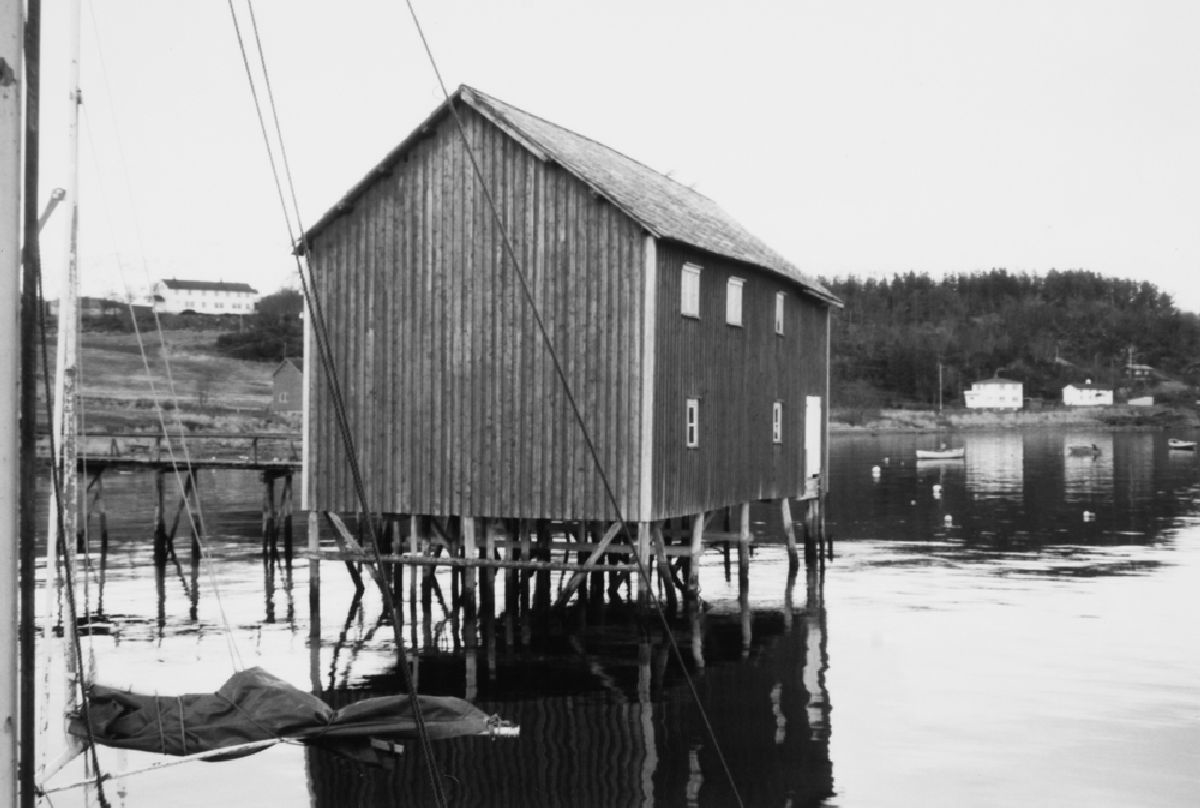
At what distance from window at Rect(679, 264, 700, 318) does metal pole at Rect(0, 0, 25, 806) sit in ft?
63.4

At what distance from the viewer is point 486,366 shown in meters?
25.2

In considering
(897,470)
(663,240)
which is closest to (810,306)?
(663,240)

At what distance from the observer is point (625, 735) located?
19.9 metres

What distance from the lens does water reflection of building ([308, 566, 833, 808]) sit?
675 inches

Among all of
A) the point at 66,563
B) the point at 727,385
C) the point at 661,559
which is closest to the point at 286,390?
the point at 727,385

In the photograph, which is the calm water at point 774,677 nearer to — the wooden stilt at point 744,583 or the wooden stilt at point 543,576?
the wooden stilt at point 744,583

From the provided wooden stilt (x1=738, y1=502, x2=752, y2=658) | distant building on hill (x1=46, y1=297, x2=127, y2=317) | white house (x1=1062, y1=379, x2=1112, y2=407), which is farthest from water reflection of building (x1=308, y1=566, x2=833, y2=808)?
white house (x1=1062, y1=379, x2=1112, y2=407)

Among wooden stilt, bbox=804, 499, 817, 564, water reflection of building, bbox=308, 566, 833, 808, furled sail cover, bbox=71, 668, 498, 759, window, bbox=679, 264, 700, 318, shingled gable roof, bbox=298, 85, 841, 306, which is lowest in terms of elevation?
water reflection of building, bbox=308, 566, 833, 808

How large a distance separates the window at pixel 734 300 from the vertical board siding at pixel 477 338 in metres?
5.00

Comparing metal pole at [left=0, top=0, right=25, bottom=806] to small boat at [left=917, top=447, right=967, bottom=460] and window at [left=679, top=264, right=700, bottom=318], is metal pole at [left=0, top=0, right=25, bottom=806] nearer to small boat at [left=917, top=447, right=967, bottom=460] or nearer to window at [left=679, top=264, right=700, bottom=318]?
window at [left=679, top=264, right=700, bottom=318]

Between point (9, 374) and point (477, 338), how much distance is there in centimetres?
1840

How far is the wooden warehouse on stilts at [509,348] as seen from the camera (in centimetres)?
2434

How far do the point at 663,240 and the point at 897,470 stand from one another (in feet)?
224

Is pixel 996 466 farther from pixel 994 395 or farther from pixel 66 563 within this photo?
pixel 994 395
